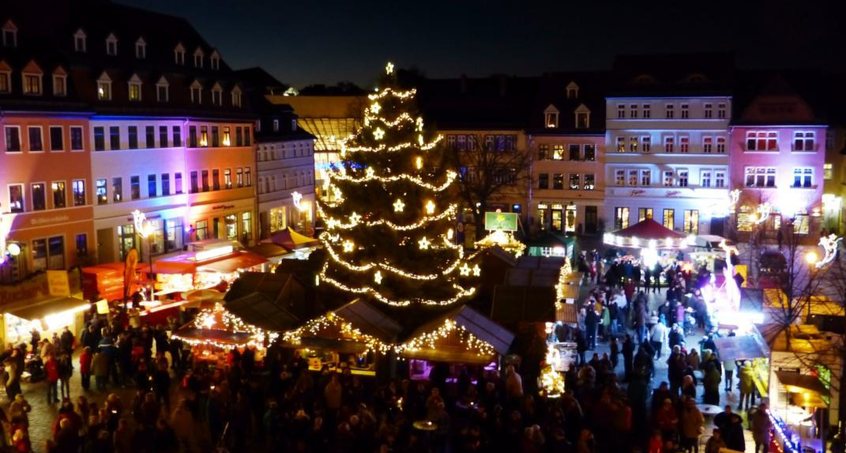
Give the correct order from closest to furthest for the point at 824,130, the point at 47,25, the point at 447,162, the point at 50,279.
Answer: the point at 447,162, the point at 50,279, the point at 47,25, the point at 824,130

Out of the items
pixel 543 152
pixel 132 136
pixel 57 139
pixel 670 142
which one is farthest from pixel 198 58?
pixel 670 142

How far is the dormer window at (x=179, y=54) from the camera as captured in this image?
42.0 metres

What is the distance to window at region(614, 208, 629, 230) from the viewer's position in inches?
2053

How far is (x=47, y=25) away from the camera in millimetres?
35406

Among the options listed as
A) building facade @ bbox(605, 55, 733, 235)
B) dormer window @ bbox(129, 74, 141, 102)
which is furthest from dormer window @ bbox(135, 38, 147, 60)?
building facade @ bbox(605, 55, 733, 235)

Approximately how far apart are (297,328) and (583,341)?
7143 millimetres

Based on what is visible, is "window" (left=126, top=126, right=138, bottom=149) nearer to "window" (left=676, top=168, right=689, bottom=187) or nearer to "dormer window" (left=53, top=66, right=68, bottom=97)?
"dormer window" (left=53, top=66, right=68, bottom=97)

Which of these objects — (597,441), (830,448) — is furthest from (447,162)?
(830,448)

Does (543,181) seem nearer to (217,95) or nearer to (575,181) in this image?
(575,181)

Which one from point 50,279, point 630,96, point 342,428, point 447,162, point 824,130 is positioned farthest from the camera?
point 630,96

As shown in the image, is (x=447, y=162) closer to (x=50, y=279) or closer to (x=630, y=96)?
(x=50, y=279)

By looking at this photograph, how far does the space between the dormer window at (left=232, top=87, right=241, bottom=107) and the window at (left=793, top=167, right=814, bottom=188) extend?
30094mm

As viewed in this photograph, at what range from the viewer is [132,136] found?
3800 centimetres

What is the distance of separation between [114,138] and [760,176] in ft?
111
